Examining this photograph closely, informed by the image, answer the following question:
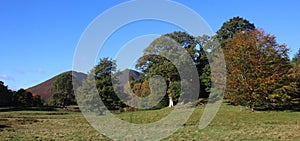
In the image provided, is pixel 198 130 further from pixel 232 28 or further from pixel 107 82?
pixel 232 28

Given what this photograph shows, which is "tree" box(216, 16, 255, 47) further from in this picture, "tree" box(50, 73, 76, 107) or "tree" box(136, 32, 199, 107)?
"tree" box(50, 73, 76, 107)

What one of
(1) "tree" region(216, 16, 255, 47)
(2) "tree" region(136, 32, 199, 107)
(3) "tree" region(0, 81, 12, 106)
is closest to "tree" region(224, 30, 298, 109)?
(2) "tree" region(136, 32, 199, 107)

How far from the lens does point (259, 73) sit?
36.4 m

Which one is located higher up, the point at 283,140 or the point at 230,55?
the point at 230,55

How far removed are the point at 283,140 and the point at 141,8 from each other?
9010mm

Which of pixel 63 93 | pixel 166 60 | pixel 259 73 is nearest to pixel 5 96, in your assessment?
pixel 63 93

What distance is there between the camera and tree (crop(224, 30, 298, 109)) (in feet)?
119

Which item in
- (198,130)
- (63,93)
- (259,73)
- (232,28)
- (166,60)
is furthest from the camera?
(63,93)

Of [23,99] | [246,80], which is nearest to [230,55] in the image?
[246,80]

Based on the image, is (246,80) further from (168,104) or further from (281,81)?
(168,104)

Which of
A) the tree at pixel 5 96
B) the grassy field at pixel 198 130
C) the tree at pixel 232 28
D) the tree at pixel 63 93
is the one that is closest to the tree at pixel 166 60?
the tree at pixel 232 28

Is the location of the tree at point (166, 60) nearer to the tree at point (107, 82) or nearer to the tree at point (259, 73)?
the tree at point (107, 82)

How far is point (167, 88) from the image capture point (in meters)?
50.0

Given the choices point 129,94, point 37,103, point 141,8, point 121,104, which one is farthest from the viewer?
point 37,103
